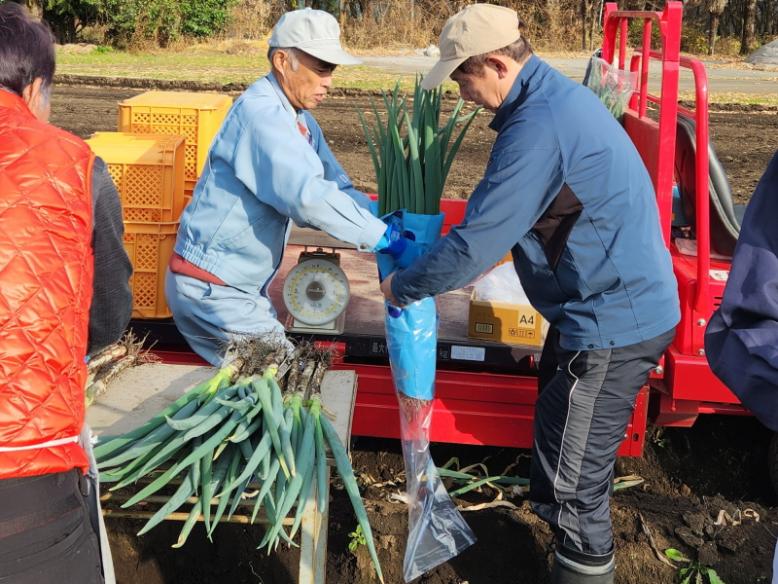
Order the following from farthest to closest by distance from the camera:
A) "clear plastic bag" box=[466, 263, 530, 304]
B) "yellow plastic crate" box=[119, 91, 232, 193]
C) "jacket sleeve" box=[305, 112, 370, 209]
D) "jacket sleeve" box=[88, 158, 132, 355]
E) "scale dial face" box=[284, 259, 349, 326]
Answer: "yellow plastic crate" box=[119, 91, 232, 193] < "clear plastic bag" box=[466, 263, 530, 304] < "scale dial face" box=[284, 259, 349, 326] < "jacket sleeve" box=[305, 112, 370, 209] < "jacket sleeve" box=[88, 158, 132, 355]

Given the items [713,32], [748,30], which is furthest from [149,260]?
[748,30]

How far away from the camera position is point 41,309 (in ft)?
5.77

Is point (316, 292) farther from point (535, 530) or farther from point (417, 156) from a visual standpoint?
point (535, 530)

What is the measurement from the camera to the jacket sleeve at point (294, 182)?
3.21 meters

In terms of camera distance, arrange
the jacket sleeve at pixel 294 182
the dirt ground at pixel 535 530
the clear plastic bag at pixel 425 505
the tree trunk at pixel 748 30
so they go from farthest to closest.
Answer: the tree trunk at pixel 748 30 < the dirt ground at pixel 535 530 < the clear plastic bag at pixel 425 505 < the jacket sleeve at pixel 294 182

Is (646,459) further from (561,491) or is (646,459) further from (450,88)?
(450,88)

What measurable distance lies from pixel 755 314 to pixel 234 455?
1381mm

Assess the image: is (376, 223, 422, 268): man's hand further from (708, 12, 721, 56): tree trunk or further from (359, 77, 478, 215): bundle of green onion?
(708, 12, 721, 56): tree trunk

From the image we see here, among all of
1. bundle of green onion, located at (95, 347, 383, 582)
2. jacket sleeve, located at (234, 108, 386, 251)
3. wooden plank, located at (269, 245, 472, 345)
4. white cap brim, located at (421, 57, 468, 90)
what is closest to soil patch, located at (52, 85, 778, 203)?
wooden plank, located at (269, 245, 472, 345)

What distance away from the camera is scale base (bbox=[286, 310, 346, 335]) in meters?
4.09

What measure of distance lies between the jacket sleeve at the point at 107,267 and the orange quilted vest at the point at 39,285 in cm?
8

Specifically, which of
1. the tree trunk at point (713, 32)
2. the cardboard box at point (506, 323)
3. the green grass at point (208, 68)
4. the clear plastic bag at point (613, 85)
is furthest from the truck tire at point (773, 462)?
the tree trunk at point (713, 32)

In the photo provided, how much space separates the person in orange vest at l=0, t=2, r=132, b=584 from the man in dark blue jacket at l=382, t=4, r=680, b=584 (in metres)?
1.29

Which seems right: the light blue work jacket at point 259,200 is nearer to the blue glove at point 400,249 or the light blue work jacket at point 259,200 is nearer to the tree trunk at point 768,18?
the blue glove at point 400,249
